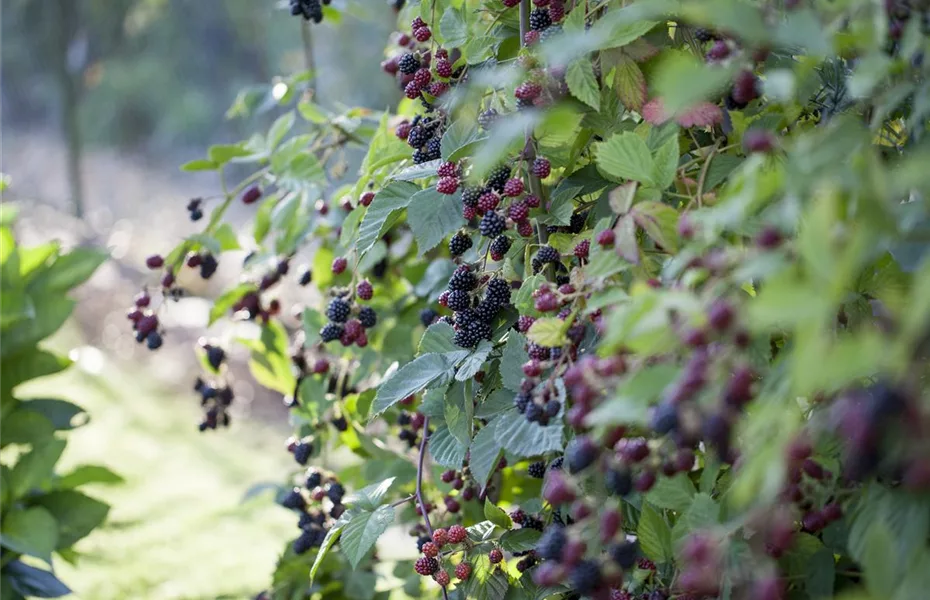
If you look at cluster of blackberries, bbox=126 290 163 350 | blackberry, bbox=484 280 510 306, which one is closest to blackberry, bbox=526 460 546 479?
blackberry, bbox=484 280 510 306

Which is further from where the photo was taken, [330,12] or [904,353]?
[330,12]

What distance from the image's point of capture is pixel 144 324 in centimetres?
133

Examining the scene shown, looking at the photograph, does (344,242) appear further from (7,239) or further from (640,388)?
(7,239)

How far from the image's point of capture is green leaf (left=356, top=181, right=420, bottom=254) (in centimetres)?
93

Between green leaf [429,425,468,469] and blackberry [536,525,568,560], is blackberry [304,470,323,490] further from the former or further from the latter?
blackberry [536,525,568,560]

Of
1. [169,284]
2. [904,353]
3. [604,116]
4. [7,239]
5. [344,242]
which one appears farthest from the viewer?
[7,239]

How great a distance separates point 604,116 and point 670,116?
10cm

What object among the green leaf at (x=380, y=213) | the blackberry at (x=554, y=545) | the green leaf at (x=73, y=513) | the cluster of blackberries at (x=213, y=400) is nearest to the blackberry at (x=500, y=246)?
the green leaf at (x=380, y=213)

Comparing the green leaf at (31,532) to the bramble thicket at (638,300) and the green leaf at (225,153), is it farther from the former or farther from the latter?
the green leaf at (225,153)

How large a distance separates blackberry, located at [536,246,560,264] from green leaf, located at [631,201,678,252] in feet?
0.47

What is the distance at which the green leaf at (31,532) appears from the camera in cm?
144

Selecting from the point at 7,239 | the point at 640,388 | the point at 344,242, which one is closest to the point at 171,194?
the point at 7,239

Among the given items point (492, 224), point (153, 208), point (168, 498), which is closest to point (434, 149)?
point (492, 224)

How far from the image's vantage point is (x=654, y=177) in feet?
2.52
